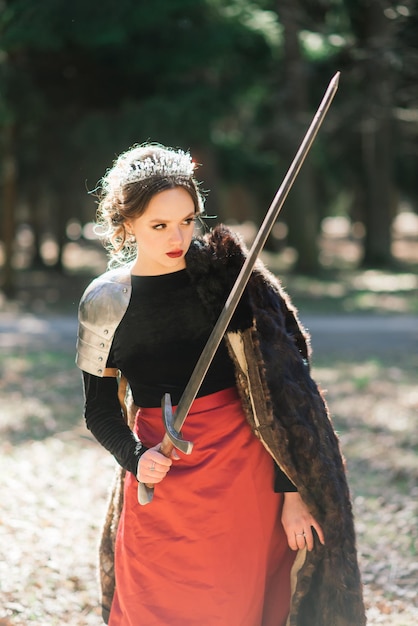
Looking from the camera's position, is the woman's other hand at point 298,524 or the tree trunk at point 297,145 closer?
the woman's other hand at point 298,524

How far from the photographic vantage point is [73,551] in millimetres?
5043

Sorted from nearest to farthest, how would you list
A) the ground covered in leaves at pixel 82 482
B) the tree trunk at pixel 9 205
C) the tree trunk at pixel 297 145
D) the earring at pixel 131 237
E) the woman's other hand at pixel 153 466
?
the woman's other hand at pixel 153 466 → the earring at pixel 131 237 → the ground covered in leaves at pixel 82 482 → the tree trunk at pixel 9 205 → the tree trunk at pixel 297 145

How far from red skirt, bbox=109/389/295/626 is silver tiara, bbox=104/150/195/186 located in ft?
2.13

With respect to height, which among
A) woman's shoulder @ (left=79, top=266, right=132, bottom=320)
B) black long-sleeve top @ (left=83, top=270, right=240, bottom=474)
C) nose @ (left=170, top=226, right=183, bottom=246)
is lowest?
black long-sleeve top @ (left=83, top=270, right=240, bottom=474)

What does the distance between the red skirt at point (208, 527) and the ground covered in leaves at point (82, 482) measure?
1.79 m

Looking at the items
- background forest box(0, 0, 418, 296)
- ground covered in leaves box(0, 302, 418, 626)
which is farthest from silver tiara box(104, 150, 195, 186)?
background forest box(0, 0, 418, 296)

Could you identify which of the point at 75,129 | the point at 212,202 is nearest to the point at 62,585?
the point at 75,129

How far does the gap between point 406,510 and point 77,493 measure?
2253 mm

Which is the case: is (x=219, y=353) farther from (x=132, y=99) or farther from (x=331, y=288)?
(x=331, y=288)

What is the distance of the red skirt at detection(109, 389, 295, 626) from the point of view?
2525mm

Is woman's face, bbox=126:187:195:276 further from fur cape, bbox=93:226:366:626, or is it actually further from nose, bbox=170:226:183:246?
fur cape, bbox=93:226:366:626

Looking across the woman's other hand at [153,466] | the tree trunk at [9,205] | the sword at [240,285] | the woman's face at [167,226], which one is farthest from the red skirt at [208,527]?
the tree trunk at [9,205]

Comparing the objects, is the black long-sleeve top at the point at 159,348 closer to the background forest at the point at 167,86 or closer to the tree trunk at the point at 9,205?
the background forest at the point at 167,86

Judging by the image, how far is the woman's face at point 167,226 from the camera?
2.45 m
